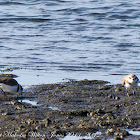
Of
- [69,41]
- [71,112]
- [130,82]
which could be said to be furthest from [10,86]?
[69,41]

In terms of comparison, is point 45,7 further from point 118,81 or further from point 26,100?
point 26,100

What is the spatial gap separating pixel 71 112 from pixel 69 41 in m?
8.61

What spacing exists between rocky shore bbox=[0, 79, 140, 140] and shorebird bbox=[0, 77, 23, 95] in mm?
142

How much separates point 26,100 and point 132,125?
2.56 meters

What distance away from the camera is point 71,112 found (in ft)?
24.0

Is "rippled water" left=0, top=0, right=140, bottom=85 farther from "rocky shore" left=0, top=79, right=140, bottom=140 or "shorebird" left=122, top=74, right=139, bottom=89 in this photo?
"rocky shore" left=0, top=79, right=140, bottom=140

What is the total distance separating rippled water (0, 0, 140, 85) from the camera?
11.7 m

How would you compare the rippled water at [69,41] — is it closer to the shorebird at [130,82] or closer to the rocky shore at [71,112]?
the shorebird at [130,82]

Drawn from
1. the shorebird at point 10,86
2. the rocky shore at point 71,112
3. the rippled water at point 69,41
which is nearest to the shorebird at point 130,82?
the rocky shore at point 71,112

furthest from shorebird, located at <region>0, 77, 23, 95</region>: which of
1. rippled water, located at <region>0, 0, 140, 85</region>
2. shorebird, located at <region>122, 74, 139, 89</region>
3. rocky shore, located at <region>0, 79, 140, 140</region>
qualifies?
shorebird, located at <region>122, 74, 139, 89</region>

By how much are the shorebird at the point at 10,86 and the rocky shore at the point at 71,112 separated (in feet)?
0.47

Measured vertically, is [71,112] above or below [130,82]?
below

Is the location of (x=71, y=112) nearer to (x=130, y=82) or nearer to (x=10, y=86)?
(x=10, y=86)

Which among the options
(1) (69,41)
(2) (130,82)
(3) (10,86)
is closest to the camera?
(3) (10,86)
